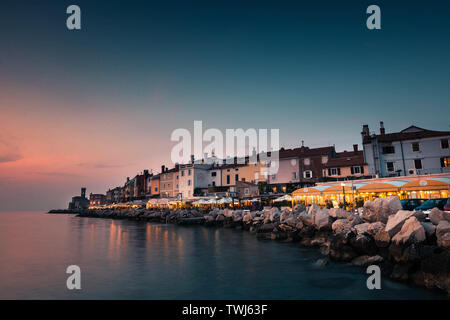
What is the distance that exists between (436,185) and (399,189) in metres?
2.53

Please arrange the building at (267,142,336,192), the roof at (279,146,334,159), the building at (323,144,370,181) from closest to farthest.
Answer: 1. the building at (323,144,370,181)
2. the building at (267,142,336,192)
3. the roof at (279,146,334,159)

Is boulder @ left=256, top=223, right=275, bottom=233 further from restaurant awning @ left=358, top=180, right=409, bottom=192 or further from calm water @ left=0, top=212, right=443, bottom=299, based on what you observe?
restaurant awning @ left=358, top=180, right=409, bottom=192

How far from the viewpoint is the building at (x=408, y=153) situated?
3638 cm

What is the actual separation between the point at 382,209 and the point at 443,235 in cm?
A: 474

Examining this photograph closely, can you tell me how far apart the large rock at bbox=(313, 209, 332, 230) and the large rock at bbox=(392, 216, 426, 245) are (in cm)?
722

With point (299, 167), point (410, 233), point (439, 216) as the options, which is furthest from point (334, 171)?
point (410, 233)

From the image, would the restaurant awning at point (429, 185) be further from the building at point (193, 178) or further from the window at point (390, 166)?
the building at point (193, 178)

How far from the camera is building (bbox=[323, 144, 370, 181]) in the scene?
41.6 meters

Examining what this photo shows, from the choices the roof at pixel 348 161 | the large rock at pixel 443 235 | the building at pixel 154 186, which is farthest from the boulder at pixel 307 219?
the building at pixel 154 186

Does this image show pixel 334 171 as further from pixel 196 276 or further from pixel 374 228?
pixel 196 276

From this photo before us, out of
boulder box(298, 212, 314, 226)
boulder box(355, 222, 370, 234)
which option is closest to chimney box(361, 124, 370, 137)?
boulder box(298, 212, 314, 226)

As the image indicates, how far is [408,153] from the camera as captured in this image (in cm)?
3819

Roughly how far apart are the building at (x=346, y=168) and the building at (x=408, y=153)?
1076 mm
